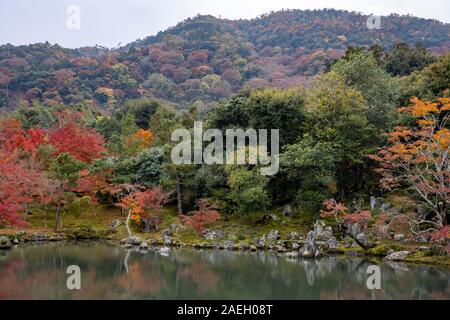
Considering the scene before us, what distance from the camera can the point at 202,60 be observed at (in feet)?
317

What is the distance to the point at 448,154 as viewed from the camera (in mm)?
21656

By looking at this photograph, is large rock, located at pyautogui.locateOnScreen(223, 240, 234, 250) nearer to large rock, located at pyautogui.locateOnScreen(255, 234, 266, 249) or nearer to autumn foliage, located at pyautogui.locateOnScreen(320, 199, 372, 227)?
large rock, located at pyautogui.locateOnScreen(255, 234, 266, 249)

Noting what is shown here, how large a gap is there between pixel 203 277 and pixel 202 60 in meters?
82.5

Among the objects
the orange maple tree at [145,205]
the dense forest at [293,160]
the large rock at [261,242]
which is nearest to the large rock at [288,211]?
the dense forest at [293,160]

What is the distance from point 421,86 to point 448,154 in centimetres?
868

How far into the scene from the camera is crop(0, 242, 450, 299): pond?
14.6 meters

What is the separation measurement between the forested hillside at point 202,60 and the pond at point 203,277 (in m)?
47.8

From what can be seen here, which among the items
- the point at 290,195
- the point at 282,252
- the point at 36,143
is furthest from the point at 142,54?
the point at 282,252

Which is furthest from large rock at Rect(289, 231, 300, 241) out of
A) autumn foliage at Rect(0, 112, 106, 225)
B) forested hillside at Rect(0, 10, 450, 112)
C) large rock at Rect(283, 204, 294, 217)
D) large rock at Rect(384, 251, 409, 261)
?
forested hillside at Rect(0, 10, 450, 112)

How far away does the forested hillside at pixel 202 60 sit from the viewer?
76750mm

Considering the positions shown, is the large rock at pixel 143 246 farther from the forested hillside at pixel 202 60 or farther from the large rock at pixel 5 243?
the forested hillside at pixel 202 60

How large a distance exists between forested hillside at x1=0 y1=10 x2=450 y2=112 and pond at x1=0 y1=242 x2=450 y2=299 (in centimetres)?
4784

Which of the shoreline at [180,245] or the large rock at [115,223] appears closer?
the shoreline at [180,245]
